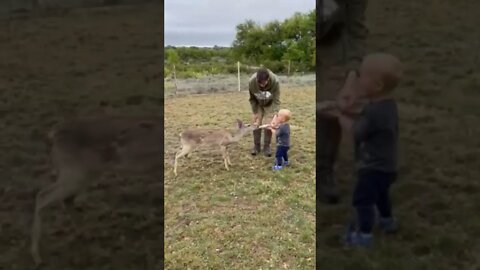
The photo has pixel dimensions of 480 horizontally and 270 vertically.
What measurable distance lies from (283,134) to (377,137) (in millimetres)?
2195

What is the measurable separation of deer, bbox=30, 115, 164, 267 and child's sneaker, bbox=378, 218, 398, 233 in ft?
1.39

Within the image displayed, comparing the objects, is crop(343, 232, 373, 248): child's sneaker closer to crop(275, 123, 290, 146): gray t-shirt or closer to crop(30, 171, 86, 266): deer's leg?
crop(30, 171, 86, 266): deer's leg

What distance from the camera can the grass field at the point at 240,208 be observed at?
1911 millimetres

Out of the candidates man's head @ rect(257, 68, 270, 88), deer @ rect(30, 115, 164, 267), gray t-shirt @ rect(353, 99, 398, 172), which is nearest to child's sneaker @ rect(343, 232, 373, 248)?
gray t-shirt @ rect(353, 99, 398, 172)

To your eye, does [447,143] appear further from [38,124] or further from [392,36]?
[38,124]

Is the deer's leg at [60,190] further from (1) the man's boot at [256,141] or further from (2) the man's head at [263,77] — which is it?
(1) the man's boot at [256,141]

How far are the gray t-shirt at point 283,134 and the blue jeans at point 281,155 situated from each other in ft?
0.09

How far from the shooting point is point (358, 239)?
3.37 ft

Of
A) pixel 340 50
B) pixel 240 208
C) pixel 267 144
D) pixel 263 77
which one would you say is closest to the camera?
pixel 340 50

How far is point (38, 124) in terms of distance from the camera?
986mm

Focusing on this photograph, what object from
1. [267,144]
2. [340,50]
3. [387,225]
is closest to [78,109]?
[340,50]

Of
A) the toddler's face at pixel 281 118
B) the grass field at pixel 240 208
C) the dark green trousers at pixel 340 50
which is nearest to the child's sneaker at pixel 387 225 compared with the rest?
the dark green trousers at pixel 340 50

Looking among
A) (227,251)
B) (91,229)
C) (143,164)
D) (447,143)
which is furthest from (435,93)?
(227,251)

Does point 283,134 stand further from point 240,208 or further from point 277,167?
point 240,208
